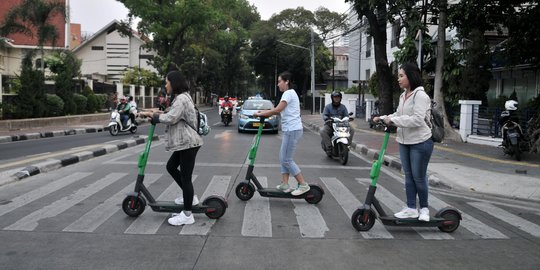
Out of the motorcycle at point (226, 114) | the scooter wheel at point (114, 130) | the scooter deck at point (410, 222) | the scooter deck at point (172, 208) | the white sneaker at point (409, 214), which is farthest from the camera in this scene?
the motorcycle at point (226, 114)

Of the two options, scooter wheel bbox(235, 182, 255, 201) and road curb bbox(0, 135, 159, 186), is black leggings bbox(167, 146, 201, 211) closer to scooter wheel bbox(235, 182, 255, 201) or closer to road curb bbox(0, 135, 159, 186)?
scooter wheel bbox(235, 182, 255, 201)

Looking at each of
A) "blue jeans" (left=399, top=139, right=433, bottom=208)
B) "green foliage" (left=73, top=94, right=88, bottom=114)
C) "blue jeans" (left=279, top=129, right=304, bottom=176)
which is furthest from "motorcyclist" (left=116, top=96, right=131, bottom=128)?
"blue jeans" (left=399, top=139, right=433, bottom=208)

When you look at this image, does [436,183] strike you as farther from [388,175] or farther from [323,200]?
[323,200]

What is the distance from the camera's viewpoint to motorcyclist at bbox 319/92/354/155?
12039 millimetres

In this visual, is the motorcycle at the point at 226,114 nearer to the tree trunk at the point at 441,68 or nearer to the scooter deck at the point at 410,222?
the tree trunk at the point at 441,68

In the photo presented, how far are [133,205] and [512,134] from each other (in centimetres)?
937

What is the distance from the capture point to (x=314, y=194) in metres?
7.10

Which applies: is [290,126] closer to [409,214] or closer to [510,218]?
[409,214]

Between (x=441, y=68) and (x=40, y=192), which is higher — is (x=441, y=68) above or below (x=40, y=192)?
above

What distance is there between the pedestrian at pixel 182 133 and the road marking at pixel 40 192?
2.38 meters

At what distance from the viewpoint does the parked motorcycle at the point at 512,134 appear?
11.8 m

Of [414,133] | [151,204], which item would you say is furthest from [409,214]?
[151,204]

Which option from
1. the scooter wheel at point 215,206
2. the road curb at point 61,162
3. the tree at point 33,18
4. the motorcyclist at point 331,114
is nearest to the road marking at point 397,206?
the scooter wheel at point 215,206

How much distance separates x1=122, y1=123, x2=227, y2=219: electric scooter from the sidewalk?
16.1ft
